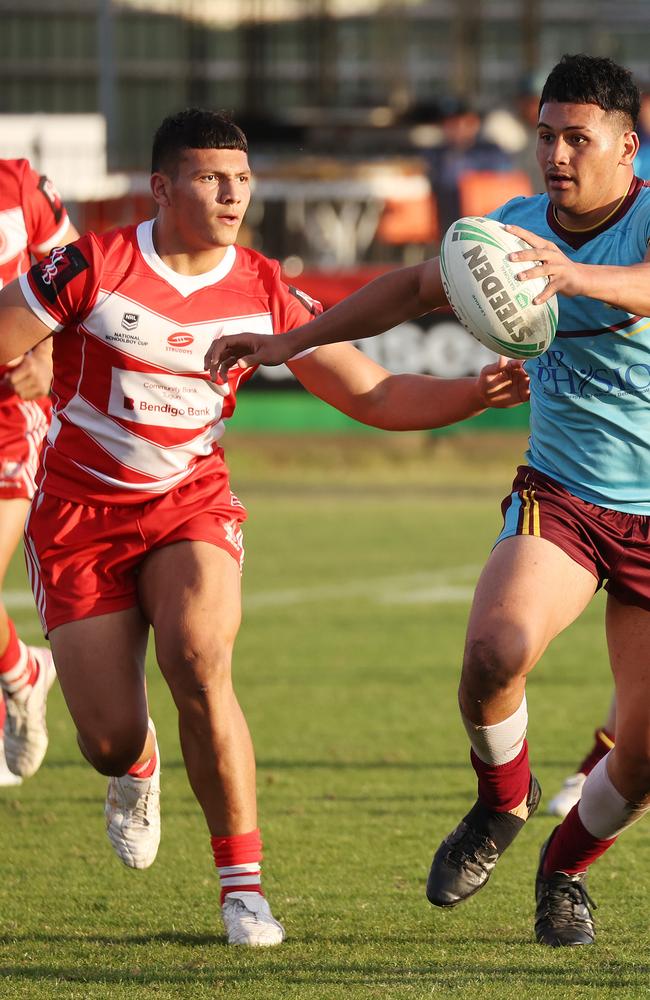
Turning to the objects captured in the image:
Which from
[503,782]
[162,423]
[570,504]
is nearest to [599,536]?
[570,504]

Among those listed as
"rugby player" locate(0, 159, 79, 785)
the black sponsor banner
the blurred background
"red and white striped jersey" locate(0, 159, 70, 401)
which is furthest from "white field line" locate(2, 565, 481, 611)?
the black sponsor banner

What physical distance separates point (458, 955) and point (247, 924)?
586 millimetres

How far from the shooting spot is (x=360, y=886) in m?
5.24

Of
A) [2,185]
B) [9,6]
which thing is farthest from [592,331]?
[9,6]

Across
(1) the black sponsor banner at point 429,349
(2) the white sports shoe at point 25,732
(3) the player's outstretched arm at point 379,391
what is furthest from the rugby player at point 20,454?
(1) the black sponsor banner at point 429,349

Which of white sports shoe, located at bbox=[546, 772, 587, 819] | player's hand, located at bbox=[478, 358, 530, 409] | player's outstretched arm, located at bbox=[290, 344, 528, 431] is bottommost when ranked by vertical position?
white sports shoe, located at bbox=[546, 772, 587, 819]

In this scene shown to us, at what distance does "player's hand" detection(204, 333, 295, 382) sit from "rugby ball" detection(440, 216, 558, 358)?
54cm

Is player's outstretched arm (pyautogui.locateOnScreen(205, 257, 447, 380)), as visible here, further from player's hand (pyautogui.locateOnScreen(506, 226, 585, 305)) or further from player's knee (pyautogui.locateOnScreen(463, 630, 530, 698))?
player's knee (pyautogui.locateOnScreen(463, 630, 530, 698))

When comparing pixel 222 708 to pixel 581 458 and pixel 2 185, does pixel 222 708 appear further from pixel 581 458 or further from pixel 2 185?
pixel 2 185

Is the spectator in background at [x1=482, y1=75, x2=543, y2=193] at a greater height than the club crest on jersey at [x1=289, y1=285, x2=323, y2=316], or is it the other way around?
the club crest on jersey at [x1=289, y1=285, x2=323, y2=316]

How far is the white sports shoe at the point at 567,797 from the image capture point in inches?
243

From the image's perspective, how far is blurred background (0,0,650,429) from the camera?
20078 millimetres

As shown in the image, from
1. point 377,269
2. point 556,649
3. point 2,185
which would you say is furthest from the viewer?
point 377,269

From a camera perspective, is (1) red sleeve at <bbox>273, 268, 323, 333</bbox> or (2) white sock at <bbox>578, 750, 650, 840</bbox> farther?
(1) red sleeve at <bbox>273, 268, 323, 333</bbox>
